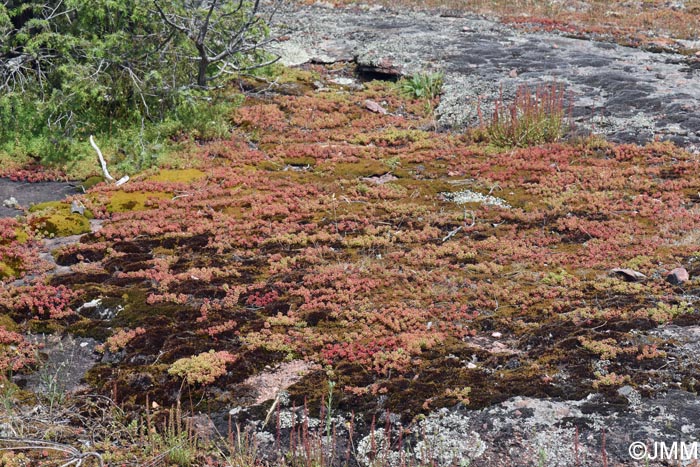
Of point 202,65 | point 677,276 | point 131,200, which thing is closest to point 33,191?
point 131,200

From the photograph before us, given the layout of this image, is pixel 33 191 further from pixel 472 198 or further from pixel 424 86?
pixel 424 86

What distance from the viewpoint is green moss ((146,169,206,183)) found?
12.6 m

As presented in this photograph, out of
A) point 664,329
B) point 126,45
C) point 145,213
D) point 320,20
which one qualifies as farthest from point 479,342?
point 320,20

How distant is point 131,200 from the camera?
Result: 38.5ft

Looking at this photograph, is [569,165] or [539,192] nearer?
[539,192]

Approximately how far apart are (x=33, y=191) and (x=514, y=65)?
12396 mm

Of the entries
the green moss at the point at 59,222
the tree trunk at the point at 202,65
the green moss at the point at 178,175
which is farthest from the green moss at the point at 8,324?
the tree trunk at the point at 202,65

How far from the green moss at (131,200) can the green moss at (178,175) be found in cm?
58

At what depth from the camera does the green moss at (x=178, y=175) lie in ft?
41.4

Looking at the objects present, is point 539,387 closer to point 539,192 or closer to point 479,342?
point 479,342

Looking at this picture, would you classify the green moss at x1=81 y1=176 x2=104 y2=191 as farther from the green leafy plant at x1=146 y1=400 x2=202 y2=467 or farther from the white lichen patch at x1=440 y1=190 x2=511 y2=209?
the green leafy plant at x1=146 y1=400 x2=202 y2=467

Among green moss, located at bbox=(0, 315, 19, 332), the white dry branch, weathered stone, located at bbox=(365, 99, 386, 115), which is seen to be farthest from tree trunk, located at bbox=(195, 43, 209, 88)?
green moss, located at bbox=(0, 315, 19, 332)

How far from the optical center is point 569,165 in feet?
41.3

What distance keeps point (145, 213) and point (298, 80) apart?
28.2ft
